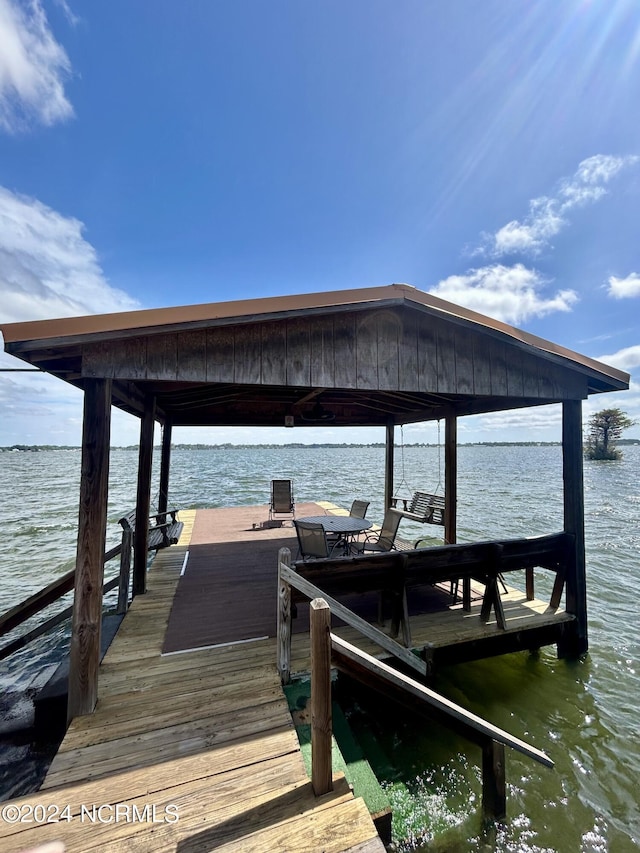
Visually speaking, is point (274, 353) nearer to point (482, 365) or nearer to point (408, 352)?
point (408, 352)

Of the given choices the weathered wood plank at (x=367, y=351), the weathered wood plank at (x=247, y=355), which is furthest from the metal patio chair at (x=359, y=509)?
the weathered wood plank at (x=247, y=355)

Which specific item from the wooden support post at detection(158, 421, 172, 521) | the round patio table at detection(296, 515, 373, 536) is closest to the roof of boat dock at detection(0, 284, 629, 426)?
the round patio table at detection(296, 515, 373, 536)

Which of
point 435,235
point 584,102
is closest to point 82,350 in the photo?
point 435,235

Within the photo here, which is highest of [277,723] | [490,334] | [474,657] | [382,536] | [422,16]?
[422,16]

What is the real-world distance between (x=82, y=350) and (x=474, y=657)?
177 inches

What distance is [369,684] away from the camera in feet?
6.97

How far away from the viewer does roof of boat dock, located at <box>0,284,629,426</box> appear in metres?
2.61

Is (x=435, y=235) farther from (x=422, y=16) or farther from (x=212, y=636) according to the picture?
(x=212, y=636)

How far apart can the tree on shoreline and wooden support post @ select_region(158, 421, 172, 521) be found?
155 ft

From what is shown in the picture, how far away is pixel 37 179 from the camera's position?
6.64m

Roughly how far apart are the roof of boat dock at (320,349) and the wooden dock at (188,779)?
236 centimetres

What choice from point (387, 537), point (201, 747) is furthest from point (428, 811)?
point (387, 537)

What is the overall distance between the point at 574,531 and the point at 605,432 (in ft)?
153

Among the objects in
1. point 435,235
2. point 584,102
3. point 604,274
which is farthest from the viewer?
point 604,274
